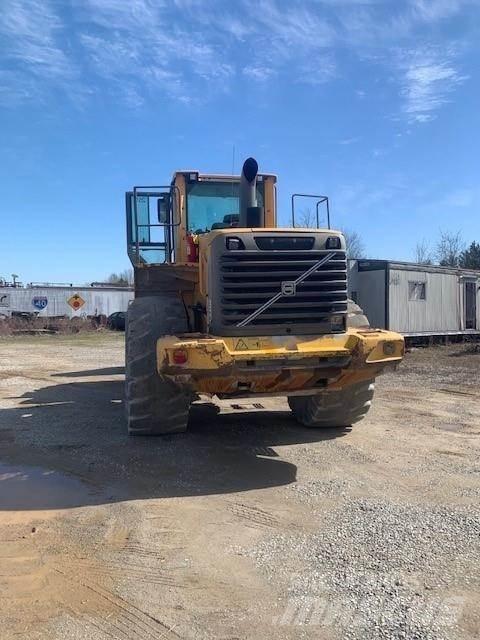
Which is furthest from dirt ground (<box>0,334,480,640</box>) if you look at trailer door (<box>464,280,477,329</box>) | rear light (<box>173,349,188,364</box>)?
trailer door (<box>464,280,477,329</box>)

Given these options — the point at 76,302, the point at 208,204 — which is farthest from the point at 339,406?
the point at 76,302

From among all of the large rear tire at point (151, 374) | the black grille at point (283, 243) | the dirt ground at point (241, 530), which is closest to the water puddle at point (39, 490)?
the dirt ground at point (241, 530)

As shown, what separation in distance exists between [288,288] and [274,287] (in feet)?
0.46

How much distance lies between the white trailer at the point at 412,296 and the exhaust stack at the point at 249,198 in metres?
13.6

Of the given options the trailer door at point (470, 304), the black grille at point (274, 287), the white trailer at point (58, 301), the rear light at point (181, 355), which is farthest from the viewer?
the white trailer at point (58, 301)

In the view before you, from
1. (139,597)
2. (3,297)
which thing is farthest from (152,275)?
(3,297)

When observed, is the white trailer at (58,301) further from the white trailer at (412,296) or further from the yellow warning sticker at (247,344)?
the yellow warning sticker at (247,344)

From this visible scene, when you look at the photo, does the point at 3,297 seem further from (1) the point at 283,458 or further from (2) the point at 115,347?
(1) the point at 283,458

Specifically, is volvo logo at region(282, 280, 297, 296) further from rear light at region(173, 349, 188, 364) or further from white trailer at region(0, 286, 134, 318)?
white trailer at region(0, 286, 134, 318)

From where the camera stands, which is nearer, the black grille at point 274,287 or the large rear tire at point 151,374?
the black grille at point 274,287

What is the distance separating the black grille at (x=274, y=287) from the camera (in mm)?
6195

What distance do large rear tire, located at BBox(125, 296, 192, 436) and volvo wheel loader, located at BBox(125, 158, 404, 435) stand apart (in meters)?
0.01

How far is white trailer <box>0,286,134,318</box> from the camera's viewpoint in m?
42.8

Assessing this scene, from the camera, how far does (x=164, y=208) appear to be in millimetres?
8359
